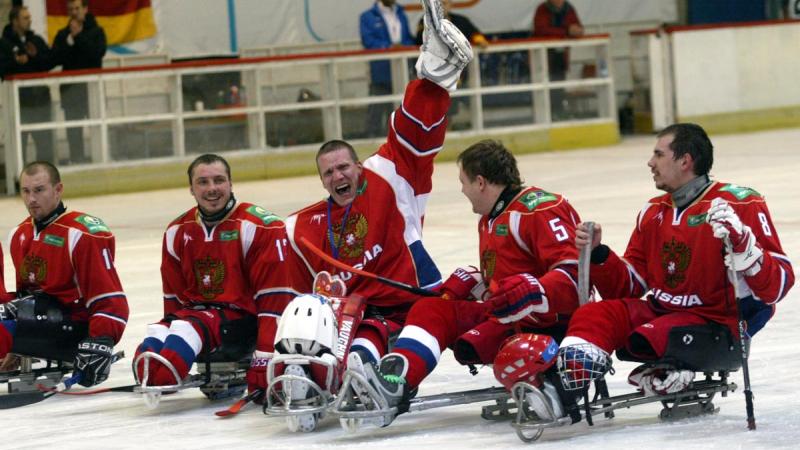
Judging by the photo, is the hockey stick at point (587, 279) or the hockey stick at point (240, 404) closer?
the hockey stick at point (587, 279)

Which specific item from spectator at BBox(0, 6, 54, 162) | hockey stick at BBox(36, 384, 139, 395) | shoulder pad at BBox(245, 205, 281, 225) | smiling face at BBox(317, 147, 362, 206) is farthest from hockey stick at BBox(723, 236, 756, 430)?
spectator at BBox(0, 6, 54, 162)

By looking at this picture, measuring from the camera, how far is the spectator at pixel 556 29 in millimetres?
17886

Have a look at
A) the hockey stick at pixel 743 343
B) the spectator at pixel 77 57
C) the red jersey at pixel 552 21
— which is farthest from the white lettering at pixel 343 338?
the red jersey at pixel 552 21

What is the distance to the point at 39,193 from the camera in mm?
6965

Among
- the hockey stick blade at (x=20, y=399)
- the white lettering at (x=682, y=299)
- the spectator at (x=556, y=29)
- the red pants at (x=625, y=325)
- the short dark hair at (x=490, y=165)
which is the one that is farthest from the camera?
the spectator at (x=556, y=29)

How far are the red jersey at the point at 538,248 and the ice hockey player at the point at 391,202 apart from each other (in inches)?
17.7

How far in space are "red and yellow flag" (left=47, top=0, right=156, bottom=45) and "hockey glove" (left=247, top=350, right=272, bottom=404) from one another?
12.0m

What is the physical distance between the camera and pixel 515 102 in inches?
704

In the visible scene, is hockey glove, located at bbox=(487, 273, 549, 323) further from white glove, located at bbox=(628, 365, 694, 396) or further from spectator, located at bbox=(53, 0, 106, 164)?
spectator, located at bbox=(53, 0, 106, 164)

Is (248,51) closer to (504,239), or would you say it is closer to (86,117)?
(86,117)

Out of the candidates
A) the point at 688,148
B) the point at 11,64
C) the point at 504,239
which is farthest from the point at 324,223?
the point at 11,64

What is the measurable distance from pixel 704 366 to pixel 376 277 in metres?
1.31

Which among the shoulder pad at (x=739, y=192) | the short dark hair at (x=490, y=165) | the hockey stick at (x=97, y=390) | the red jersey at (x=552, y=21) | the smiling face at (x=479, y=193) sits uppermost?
the red jersey at (x=552, y=21)

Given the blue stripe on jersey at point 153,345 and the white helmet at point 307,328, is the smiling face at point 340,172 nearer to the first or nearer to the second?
the white helmet at point 307,328
